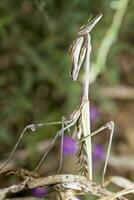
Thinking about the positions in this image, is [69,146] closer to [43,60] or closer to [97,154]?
[97,154]

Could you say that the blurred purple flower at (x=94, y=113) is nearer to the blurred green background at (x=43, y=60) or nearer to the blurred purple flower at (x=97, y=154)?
the blurred green background at (x=43, y=60)

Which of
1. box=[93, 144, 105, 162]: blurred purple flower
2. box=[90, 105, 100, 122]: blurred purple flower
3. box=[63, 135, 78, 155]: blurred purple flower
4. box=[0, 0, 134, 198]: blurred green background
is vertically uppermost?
box=[0, 0, 134, 198]: blurred green background

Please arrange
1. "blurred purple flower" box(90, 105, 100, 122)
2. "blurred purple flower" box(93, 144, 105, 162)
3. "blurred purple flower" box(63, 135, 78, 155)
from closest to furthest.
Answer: "blurred purple flower" box(63, 135, 78, 155), "blurred purple flower" box(93, 144, 105, 162), "blurred purple flower" box(90, 105, 100, 122)

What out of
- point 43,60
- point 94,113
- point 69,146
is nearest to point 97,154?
point 69,146

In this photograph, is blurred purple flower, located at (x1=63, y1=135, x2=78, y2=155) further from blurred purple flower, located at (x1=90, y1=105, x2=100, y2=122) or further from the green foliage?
blurred purple flower, located at (x1=90, y1=105, x2=100, y2=122)

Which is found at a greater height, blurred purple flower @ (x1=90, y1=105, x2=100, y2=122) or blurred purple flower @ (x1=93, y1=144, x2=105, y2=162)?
blurred purple flower @ (x1=90, y1=105, x2=100, y2=122)

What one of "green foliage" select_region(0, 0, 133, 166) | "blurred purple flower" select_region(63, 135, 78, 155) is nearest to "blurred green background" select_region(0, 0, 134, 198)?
"green foliage" select_region(0, 0, 133, 166)

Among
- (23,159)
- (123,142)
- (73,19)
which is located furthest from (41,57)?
(123,142)

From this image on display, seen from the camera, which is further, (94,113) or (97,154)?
(94,113)
